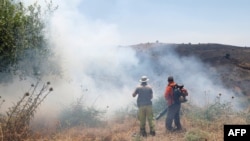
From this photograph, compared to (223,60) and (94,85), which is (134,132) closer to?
(94,85)

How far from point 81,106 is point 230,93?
9.73m

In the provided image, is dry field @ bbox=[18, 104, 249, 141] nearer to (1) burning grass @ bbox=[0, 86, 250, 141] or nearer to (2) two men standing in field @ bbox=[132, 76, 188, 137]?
(1) burning grass @ bbox=[0, 86, 250, 141]

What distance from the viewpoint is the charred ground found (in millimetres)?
21873

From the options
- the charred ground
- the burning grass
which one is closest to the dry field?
the burning grass

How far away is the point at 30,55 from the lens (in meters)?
12.9

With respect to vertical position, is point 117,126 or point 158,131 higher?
point 117,126

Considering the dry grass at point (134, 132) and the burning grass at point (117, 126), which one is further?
the dry grass at point (134, 132)

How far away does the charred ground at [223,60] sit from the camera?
71.8ft

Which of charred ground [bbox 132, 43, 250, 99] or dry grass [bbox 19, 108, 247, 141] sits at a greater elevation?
charred ground [bbox 132, 43, 250, 99]

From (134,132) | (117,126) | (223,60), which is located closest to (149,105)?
(134,132)

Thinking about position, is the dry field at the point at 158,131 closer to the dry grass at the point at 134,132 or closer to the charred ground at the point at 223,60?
the dry grass at the point at 134,132

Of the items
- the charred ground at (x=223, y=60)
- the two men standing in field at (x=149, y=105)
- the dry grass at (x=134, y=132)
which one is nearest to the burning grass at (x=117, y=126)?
the dry grass at (x=134, y=132)

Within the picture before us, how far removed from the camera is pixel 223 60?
26.7 meters

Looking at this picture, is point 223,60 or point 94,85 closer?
point 94,85
